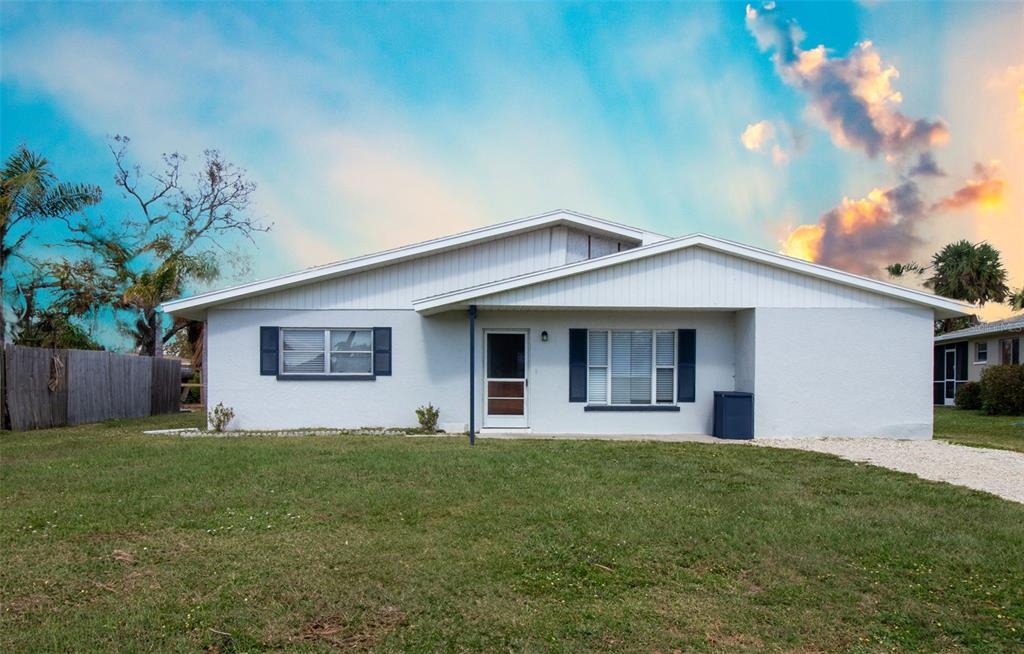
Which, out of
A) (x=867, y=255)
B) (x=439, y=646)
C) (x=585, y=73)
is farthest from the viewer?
(x=867, y=255)

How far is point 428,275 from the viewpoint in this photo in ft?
48.7

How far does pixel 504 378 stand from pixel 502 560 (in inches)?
367

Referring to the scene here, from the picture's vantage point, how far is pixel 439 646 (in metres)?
3.95

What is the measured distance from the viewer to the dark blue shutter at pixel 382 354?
1453 cm

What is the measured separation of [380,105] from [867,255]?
706 inches

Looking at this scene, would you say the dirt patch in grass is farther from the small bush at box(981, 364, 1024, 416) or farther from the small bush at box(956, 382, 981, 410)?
the small bush at box(956, 382, 981, 410)

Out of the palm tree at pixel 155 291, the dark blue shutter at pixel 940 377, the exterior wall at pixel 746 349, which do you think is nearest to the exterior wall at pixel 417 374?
the exterior wall at pixel 746 349

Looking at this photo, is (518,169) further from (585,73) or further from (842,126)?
(842,126)

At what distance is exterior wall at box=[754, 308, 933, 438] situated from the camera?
44.3 ft

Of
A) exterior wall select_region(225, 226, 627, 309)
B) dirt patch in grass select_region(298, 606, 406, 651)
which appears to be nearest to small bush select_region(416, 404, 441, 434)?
exterior wall select_region(225, 226, 627, 309)

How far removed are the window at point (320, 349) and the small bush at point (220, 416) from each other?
145 centimetres

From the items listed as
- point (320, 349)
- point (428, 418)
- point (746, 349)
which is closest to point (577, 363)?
point (428, 418)

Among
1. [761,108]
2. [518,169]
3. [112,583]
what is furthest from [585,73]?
[112,583]

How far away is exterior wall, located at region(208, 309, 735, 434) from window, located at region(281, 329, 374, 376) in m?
0.24
